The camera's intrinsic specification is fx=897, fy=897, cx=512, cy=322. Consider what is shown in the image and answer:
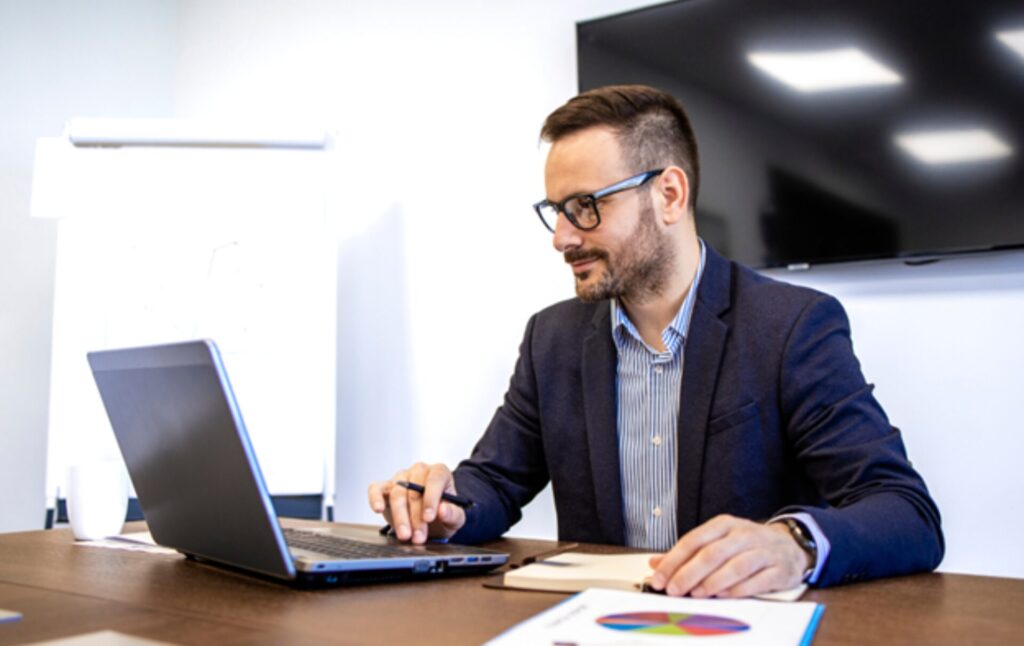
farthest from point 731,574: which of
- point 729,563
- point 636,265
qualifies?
point 636,265

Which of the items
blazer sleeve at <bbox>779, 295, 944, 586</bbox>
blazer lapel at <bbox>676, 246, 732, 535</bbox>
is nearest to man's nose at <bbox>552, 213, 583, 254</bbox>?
blazer lapel at <bbox>676, 246, 732, 535</bbox>

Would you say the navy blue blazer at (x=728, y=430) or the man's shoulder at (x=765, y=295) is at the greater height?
the man's shoulder at (x=765, y=295)

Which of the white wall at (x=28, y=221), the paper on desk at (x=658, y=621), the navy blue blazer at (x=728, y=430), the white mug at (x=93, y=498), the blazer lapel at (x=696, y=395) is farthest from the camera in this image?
the white wall at (x=28, y=221)

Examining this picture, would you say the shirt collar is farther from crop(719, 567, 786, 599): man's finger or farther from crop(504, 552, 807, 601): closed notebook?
crop(719, 567, 786, 599): man's finger

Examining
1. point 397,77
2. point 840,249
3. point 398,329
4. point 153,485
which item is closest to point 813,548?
point 153,485

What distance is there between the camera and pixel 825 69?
2043 millimetres

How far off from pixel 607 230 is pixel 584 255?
58mm

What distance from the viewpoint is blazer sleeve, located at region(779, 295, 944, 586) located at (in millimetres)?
899

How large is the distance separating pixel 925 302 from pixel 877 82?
1.63 ft

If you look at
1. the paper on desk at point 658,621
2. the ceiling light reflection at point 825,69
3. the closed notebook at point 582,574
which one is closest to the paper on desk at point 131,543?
the closed notebook at point 582,574

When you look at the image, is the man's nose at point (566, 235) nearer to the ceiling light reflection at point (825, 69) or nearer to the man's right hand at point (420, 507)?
the man's right hand at point (420, 507)

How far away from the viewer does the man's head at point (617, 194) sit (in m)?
1.50

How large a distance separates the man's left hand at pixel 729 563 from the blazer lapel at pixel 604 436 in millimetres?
609

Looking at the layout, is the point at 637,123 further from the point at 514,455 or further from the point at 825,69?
the point at 825,69
